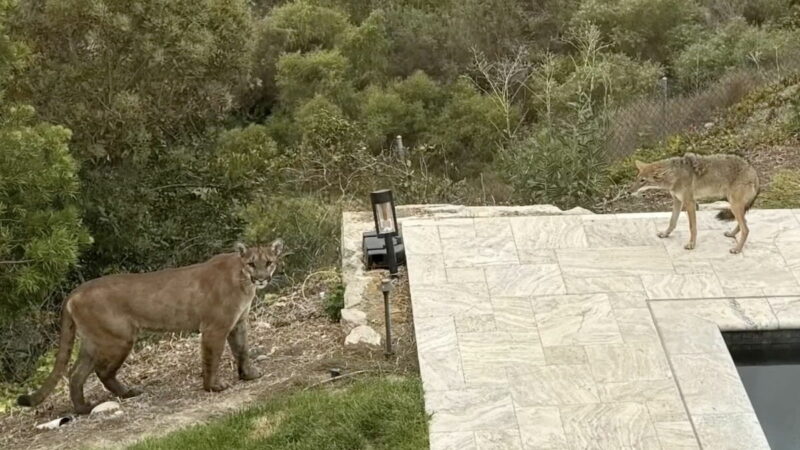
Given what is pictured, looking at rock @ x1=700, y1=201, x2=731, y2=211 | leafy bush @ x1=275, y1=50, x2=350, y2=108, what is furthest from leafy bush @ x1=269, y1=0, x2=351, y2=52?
rock @ x1=700, y1=201, x2=731, y2=211

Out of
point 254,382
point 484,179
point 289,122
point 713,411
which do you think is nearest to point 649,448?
point 713,411

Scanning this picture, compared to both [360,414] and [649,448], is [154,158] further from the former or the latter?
[649,448]

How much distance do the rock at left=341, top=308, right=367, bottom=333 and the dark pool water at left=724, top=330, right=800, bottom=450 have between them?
8.74 ft

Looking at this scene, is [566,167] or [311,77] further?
[311,77]

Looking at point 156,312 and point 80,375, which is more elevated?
point 156,312

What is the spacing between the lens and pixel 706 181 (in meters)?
7.76

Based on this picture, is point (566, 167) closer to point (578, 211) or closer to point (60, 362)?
point (578, 211)

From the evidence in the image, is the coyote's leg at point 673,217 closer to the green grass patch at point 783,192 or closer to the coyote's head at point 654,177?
the coyote's head at point 654,177

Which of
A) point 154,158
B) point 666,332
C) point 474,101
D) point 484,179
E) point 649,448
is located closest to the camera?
point 649,448

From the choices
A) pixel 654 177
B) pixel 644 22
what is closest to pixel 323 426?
pixel 654 177

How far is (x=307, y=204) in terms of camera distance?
10852mm

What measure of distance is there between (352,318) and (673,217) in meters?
2.86

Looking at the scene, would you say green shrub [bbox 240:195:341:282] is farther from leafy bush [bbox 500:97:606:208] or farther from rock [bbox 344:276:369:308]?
leafy bush [bbox 500:97:606:208]

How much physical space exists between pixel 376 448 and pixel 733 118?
30.7ft
